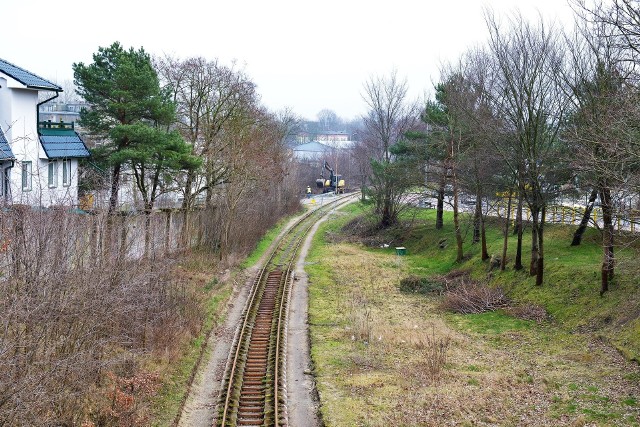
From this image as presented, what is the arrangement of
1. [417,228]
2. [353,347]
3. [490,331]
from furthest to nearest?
[417,228] < [490,331] < [353,347]

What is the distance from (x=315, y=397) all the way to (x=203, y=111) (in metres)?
24.6

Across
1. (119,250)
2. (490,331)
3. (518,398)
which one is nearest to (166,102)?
(119,250)

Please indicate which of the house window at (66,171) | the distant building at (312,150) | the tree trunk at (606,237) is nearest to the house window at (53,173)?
the house window at (66,171)

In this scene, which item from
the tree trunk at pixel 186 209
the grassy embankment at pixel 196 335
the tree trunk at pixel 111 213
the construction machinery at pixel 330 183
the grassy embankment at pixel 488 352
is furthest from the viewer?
the construction machinery at pixel 330 183

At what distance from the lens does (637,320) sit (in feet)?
63.5

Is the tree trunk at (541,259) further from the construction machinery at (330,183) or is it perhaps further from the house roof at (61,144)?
the construction machinery at (330,183)

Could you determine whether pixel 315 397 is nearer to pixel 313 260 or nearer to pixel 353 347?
pixel 353 347

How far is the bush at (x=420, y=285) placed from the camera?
3036 centimetres

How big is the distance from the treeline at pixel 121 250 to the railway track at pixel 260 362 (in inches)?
71.5

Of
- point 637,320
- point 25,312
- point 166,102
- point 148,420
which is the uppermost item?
point 166,102

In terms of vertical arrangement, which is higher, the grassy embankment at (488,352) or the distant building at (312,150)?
the distant building at (312,150)

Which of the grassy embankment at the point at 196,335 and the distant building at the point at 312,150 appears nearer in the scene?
the grassy embankment at the point at 196,335

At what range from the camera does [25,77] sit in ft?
94.0

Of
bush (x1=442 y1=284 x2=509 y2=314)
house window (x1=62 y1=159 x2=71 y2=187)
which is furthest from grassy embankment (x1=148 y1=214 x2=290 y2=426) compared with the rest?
bush (x1=442 y1=284 x2=509 y2=314)
